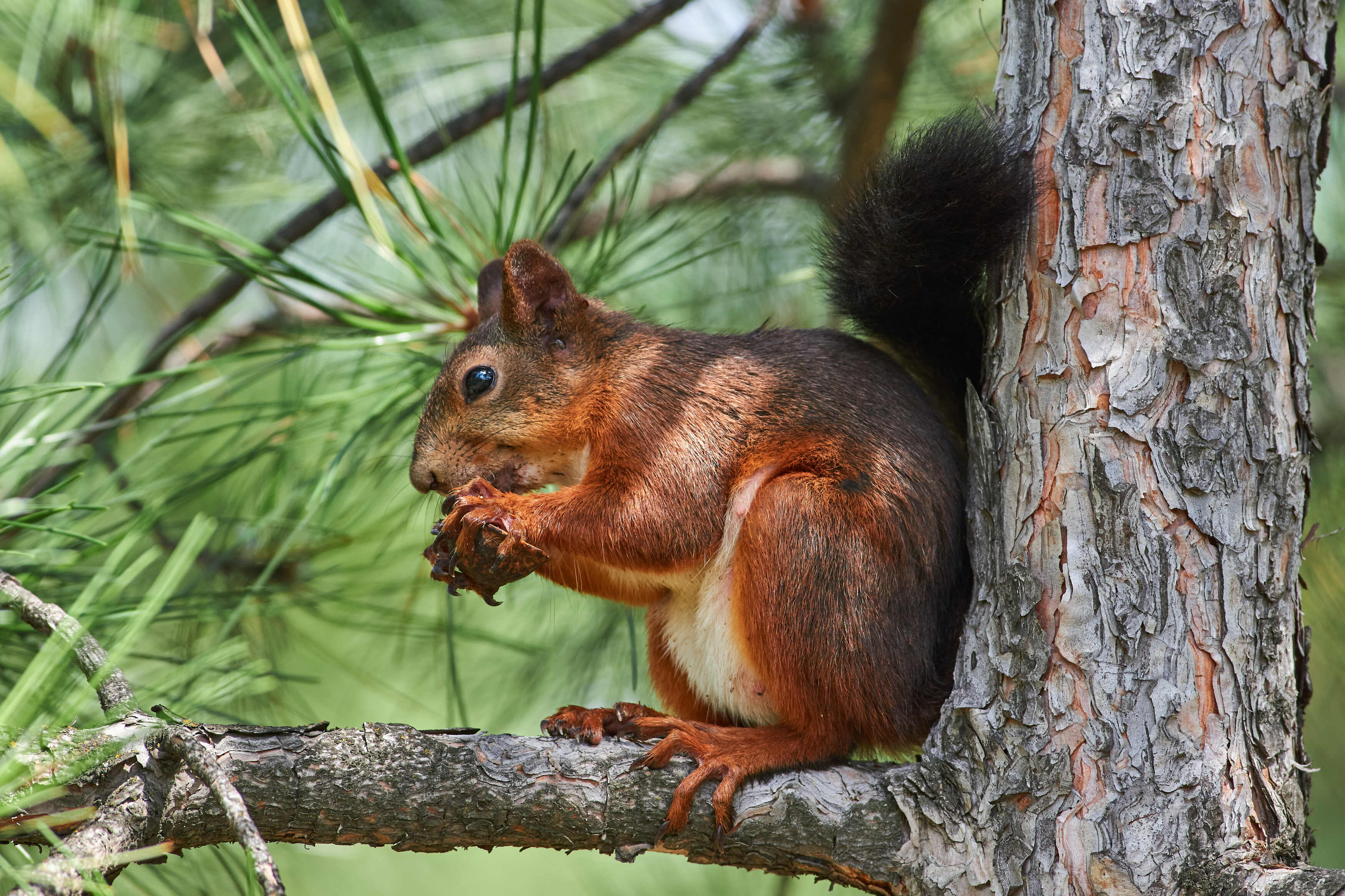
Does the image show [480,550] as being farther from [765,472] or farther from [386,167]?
[386,167]

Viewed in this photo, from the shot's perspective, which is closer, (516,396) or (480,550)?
(480,550)

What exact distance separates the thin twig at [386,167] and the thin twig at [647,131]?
0.13 meters

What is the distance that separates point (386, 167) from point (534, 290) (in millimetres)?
430

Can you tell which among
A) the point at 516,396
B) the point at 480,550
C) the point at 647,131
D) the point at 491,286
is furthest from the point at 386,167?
the point at 480,550

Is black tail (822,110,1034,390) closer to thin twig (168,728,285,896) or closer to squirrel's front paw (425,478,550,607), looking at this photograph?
squirrel's front paw (425,478,550,607)

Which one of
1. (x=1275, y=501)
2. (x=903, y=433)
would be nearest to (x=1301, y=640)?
(x=1275, y=501)

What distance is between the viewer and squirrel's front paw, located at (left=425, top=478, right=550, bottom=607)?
124 centimetres

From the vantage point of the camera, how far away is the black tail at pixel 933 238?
1180 mm

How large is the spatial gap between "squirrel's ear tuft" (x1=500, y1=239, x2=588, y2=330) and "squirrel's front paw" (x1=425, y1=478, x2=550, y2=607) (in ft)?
0.99

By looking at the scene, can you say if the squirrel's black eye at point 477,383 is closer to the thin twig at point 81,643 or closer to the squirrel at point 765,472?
the squirrel at point 765,472

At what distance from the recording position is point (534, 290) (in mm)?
1487

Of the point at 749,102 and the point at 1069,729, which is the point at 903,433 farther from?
the point at 749,102

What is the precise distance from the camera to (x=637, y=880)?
93.9 inches

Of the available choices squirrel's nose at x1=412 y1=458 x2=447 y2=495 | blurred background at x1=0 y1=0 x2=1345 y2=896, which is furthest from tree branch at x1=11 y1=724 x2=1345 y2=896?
squirrel's nose at x1=412 y1=458 x2=447 y2=495
